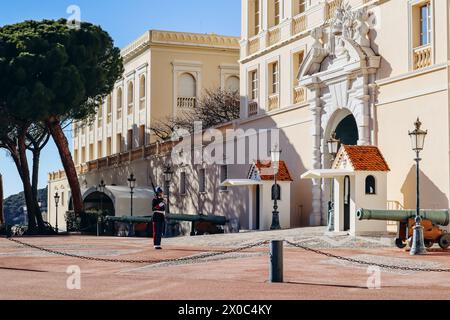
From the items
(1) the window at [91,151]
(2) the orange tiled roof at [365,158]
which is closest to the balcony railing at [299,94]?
(2) the orange tiled roof at [365,158]

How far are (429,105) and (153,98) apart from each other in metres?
30.7

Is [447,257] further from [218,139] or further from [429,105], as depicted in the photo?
[218,139]

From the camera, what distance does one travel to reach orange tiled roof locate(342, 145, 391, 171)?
2861cm

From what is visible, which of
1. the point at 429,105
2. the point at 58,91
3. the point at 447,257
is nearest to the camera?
the point at 447,257

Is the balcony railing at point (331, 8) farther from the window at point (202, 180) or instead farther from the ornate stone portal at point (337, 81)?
the window at point (202, 180)

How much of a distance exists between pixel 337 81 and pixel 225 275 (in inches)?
657

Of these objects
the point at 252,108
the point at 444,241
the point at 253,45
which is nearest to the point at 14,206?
the point at 252,108

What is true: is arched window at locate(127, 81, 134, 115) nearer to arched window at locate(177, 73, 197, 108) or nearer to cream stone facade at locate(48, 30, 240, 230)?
cream stone facade at locate(48, 30, 240, 230)

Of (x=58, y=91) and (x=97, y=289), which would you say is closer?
(x=97, y=289)

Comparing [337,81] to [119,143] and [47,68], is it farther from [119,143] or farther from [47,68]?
[119,143]

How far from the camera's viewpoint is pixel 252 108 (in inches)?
1636

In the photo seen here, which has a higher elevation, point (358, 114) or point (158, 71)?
point (158, 71)

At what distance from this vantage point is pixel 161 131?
185ft
